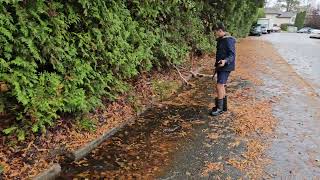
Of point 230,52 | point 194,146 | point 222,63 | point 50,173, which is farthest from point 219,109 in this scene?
point 50,173

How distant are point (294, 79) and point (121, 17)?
27.1 feet

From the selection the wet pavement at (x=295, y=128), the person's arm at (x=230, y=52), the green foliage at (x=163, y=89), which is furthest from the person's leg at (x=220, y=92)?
the green foliage at (x=163, y=89)

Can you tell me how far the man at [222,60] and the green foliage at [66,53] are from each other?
1.77m

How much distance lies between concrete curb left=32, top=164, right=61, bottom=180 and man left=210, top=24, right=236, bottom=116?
396cm

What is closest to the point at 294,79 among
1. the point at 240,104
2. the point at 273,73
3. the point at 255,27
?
the point at 273,73

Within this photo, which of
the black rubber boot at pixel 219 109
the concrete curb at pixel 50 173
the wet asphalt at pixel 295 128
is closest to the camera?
the concrete curb at pixel 50 173

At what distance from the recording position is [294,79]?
13.2 metres

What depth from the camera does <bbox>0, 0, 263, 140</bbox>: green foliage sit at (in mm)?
4703

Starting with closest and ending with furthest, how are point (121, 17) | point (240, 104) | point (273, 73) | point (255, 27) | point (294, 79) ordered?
point (121, 17) → point (240, 104) → point (294, 79) → point (273, 73) → point (255, 27)

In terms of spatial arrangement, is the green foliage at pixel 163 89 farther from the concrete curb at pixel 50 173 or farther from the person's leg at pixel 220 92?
the concrete curb at pixel 50 173

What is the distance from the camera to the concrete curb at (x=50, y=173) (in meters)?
4.61

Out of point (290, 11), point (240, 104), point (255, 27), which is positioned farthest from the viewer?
point (290, 11)

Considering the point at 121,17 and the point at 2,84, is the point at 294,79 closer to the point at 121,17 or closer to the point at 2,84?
the point at 121,17

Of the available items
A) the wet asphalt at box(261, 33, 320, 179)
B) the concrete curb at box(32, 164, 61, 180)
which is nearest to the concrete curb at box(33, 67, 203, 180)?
the concrete curb at box(32, 164, 61, 180)
